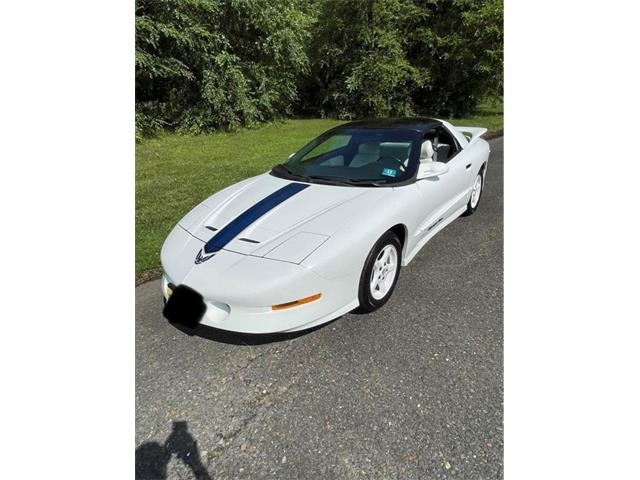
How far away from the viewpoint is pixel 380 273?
2.43m

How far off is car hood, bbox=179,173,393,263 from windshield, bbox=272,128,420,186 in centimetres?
18

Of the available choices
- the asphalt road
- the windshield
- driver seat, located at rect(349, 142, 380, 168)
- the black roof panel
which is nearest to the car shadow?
the asphalt road

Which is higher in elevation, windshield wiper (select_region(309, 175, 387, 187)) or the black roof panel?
the black roof panel

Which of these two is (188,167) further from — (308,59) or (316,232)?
(308,59)

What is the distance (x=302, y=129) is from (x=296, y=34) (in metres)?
3.40

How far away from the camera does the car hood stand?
6.87 feet

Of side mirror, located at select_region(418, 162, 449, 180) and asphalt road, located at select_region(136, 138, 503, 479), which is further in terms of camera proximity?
side mirror, located at select_region(418, 162, 449, 180)

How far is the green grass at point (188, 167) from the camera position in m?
3.90

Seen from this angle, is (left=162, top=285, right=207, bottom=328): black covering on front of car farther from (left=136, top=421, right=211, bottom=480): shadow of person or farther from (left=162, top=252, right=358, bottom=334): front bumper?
(left=136, top=421, right=211, bottom=480): shadow of person

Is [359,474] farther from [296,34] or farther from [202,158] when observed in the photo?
[296,34]

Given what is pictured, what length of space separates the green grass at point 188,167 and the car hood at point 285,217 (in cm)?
102

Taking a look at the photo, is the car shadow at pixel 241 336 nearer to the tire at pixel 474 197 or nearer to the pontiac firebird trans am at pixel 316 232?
the pontiac firebird trans am at pixel 316 232

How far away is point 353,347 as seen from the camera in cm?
213

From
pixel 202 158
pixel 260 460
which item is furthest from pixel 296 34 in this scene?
pixel 260 460
